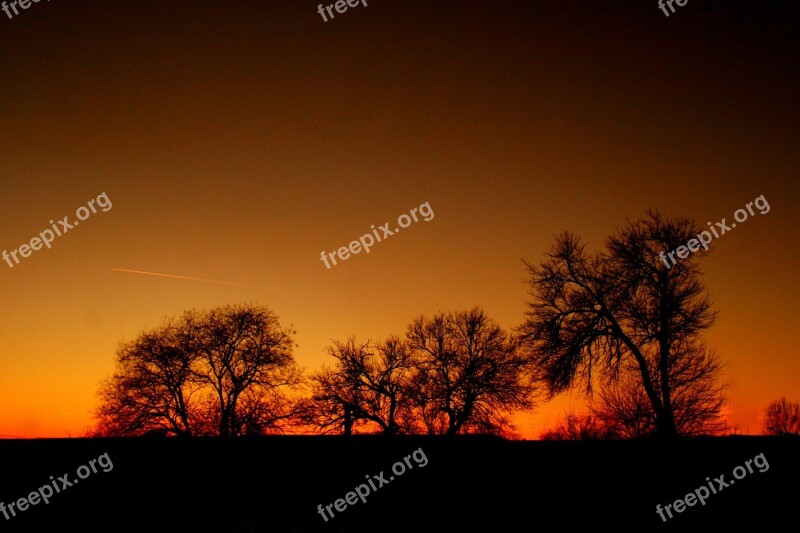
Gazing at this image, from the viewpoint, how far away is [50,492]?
7.65m

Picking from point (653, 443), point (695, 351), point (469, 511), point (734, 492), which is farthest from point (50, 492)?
point (695, 351)

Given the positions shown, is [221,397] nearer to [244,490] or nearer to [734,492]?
[244,490]

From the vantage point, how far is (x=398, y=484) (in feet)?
25.5

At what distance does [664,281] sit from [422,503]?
20.3m
